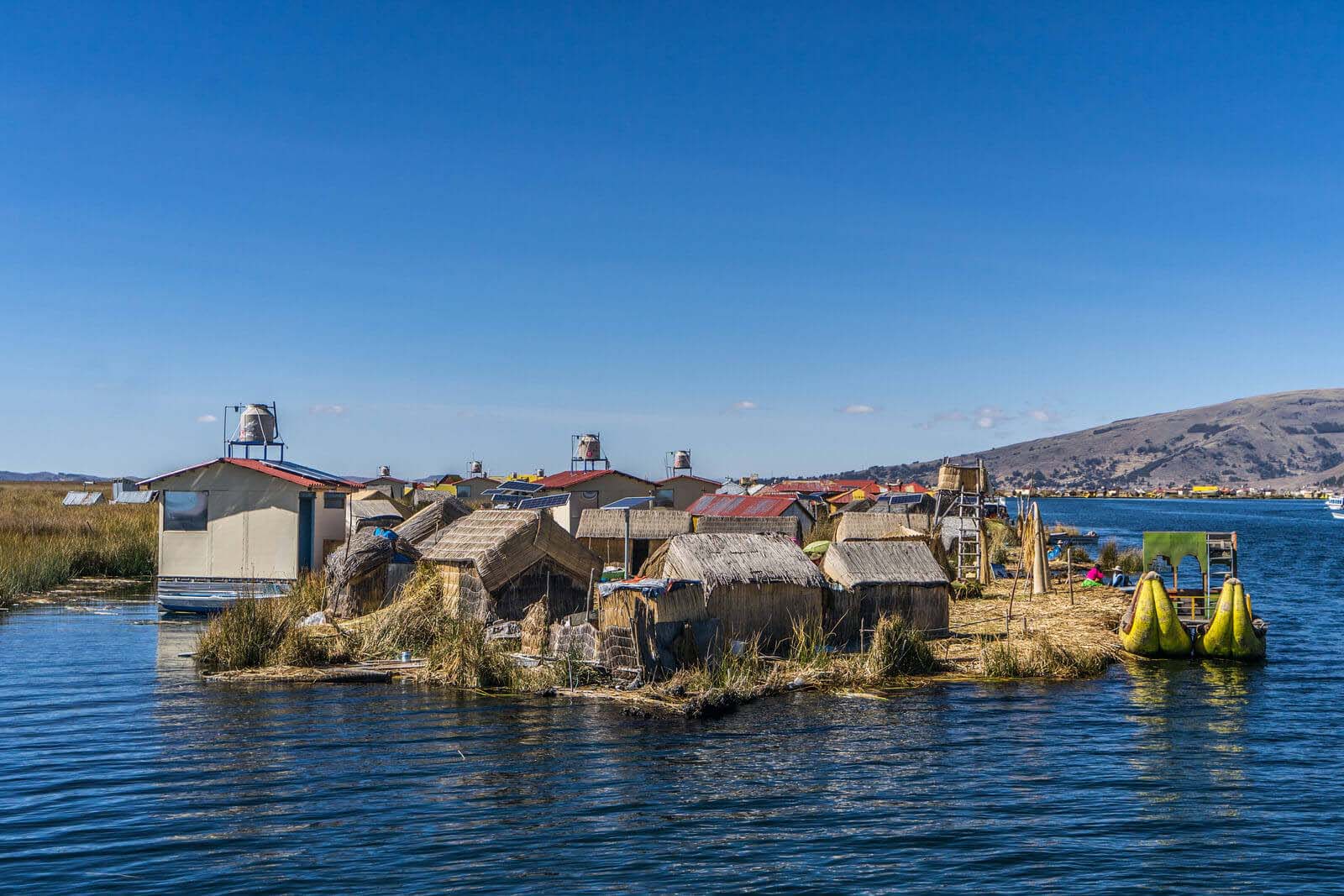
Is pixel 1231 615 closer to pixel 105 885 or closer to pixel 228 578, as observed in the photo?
pixel 105 885

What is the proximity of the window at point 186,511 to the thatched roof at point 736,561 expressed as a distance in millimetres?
14896

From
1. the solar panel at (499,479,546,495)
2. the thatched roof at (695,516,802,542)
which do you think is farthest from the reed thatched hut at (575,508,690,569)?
the solar panel at (499,479,546,495)

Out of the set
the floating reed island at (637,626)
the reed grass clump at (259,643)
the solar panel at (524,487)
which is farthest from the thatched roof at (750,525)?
the solar panel at (524,487)

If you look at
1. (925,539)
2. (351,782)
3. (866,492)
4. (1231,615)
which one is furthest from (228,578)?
(866,492)

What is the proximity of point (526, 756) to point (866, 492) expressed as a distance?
6293 centimetres

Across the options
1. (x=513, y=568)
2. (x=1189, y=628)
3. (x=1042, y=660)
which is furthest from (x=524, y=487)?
(x=1042, y=660)


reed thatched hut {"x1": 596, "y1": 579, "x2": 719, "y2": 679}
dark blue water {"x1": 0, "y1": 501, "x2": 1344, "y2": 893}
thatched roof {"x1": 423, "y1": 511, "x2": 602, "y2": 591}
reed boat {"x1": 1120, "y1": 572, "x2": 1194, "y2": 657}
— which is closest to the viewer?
dark blue water {"x1": 0, "y1": 501, "x2": 1344, "y2": 893}

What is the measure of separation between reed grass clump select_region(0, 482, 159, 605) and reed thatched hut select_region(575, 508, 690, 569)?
17.1 metres

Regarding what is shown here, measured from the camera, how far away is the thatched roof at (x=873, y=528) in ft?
117

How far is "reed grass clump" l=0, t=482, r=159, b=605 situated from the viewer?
37.0m

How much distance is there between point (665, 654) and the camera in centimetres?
1992

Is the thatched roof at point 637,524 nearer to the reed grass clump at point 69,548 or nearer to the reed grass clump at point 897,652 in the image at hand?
the reed grass clump at point 897,652

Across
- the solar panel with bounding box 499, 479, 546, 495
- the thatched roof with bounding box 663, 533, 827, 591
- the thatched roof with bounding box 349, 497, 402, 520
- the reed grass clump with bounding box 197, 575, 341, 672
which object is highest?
the solar panel with bounding box 499, 479, 546, 495

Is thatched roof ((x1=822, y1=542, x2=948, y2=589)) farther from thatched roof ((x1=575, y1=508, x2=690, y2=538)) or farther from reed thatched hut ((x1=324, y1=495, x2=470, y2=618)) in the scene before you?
thatched roof ((x1=575, y1=508, x2=690, y2=538))
